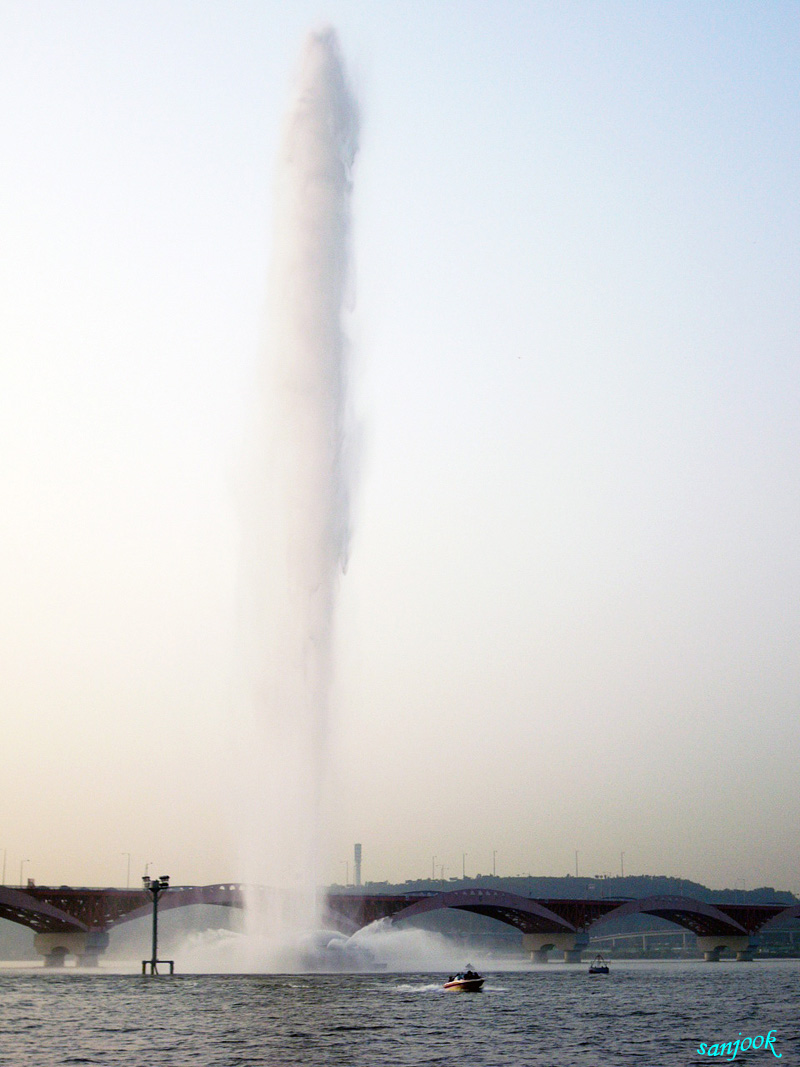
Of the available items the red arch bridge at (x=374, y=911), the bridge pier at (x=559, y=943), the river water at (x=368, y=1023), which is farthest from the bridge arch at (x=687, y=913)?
the river water at (x=368, y=1023)

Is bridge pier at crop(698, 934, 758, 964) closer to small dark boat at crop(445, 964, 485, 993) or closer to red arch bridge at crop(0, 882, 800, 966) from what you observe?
red arch bridge at crop(0, 882, 800, 966)

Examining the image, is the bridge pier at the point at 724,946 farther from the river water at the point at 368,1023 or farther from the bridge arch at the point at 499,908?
the river water at the point at 368,1023

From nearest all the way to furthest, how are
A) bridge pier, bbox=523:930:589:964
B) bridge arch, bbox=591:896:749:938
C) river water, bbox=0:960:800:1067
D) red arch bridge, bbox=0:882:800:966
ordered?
river water, bbox=0:960:800:1067 → red arch bridge, bbox=0:882:800:966 → bridge pier, bbox=523:930:589:964 → bridge arch, bbox=591:896:749:938

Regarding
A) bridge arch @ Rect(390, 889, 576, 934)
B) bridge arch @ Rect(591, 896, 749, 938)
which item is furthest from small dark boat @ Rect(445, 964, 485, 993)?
bridge arch @ Rect(591, 896, 749, 938)

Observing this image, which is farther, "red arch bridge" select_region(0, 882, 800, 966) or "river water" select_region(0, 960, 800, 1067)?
"red arch bridge" select_region(0, 882, 800, 966)

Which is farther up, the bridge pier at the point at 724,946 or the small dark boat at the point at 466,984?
the small dark boat at the point at 466,984

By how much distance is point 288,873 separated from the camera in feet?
275

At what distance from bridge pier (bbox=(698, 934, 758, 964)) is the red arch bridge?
0.63 ft

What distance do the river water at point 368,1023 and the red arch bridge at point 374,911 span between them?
21.3 metres

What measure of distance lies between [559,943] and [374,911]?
37754 mm

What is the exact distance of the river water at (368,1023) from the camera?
48594mm

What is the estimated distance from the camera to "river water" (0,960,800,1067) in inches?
1913

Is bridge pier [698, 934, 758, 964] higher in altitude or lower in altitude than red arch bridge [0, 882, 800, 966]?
lower

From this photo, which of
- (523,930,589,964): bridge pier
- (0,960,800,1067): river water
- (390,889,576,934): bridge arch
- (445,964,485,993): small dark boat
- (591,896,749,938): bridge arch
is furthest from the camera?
(591,896,749,938): bridge arch
